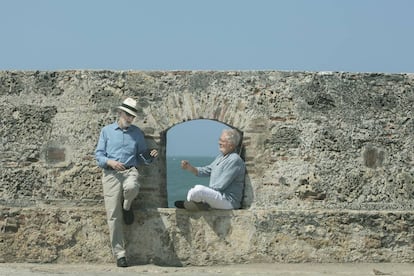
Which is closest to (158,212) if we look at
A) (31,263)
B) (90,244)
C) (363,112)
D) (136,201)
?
(136,201)

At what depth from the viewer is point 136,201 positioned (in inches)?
343

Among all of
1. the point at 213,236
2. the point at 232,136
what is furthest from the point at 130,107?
the point at 213,236

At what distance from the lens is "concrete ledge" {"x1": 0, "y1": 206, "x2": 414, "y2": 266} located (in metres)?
8.51

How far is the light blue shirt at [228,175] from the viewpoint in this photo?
8.45m

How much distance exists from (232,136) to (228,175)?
1.44 ft

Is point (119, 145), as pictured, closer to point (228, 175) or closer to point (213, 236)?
point (228, 175)

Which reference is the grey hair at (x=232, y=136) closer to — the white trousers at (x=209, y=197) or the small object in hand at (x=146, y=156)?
the white trousers at (x=209, y=197)

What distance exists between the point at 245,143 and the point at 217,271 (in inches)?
57.4

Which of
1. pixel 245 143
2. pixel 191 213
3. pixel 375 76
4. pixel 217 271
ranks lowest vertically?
pixel 217 271

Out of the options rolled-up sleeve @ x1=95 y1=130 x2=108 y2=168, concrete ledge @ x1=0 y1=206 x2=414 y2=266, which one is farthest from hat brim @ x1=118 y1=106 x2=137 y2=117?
concrete ledge @ x1=0 y1=206 x2=414 y2=266

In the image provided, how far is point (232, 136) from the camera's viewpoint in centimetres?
855

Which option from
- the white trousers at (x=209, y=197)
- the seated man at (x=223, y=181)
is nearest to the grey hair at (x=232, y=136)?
the seated man at (x=223, y=181)

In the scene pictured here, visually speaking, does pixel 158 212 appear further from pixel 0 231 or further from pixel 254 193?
pixel 0 231

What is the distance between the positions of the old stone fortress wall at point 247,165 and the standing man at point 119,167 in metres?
0.27
